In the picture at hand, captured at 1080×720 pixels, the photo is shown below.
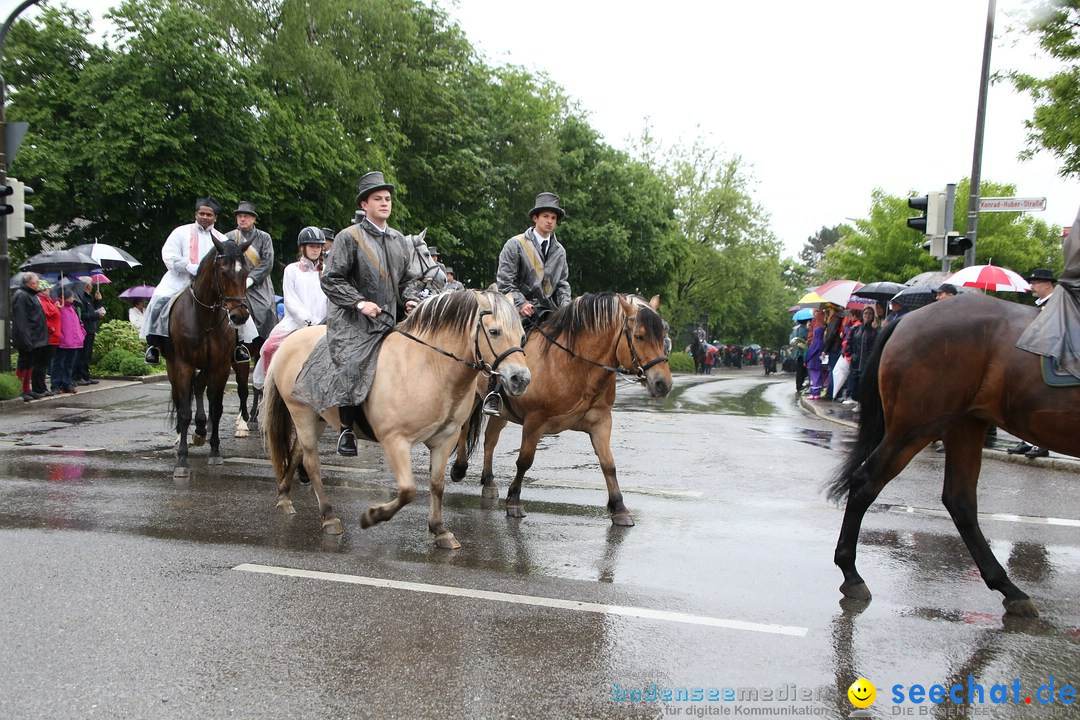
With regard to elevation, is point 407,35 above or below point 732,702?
above

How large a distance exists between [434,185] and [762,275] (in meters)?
31.0

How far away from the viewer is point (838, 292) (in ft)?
71.6

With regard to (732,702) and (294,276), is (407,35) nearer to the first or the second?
(294,276)

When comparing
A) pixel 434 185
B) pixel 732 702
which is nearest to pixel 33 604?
pixel 732 702

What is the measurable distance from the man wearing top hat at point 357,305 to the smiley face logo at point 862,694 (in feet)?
13.1

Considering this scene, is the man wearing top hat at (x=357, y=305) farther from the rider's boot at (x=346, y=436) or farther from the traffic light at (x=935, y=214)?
the traffic light at (x=935, y=214)

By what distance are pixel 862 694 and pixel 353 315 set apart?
15.1 ft

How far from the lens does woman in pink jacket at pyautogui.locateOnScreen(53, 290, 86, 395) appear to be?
17141 millimetres

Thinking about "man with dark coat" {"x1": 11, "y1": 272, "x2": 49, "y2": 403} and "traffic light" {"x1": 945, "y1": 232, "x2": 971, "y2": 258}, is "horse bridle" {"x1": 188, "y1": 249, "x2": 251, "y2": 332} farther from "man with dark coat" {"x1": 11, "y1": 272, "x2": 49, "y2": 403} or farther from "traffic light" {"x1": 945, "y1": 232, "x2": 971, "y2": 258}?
"traffic light" {"x1": 945, "y1": 232, "x2": 971, "y2": 258}

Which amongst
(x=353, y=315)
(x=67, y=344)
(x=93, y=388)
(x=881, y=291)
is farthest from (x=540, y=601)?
(x=93, y=388)

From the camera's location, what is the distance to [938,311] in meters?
6.08

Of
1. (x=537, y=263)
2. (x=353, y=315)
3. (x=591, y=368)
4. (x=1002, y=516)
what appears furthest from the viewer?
(x=537, y=263)

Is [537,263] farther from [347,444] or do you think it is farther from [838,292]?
[838,292]

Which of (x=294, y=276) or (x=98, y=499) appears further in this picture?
(x=294, y=276)
